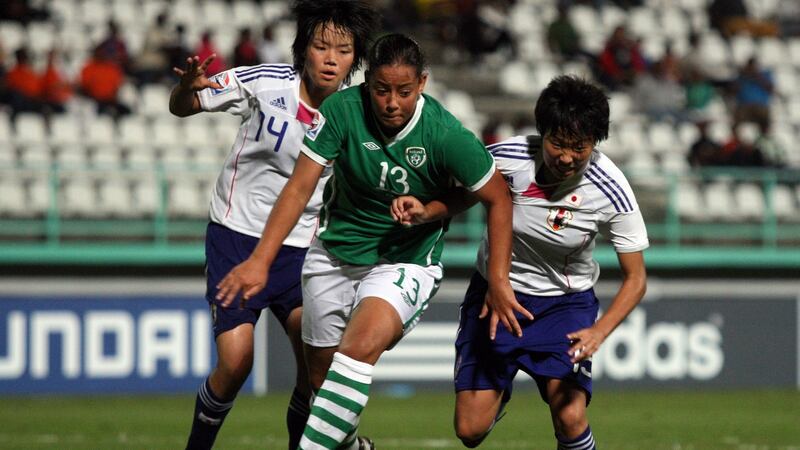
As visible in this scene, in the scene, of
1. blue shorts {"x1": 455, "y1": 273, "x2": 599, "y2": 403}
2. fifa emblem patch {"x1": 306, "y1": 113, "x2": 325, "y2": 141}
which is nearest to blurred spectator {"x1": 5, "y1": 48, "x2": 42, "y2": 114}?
blue shorts {"x1": 455, "y1": 273, "x2": 599, "y2": 403}

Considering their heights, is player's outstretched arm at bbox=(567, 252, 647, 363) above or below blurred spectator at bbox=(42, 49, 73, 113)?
below

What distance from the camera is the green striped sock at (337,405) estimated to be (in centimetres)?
546

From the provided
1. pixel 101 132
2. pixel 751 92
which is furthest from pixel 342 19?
pixel 751 92

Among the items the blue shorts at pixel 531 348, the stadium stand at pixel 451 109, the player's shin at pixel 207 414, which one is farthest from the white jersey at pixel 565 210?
the stadium stand at pixel 451 109

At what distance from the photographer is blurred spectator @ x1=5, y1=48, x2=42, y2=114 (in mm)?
14695

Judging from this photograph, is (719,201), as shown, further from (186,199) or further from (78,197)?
(78,197)

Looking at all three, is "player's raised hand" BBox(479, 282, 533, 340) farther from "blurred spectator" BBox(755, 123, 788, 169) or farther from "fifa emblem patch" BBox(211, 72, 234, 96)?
"blurred spectator" BBox(755, 123, 788, 169)

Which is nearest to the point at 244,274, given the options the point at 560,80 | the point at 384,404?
the point at 560,80

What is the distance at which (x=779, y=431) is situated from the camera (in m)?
9.77

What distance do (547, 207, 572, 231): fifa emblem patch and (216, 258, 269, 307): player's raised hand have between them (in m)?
1.48

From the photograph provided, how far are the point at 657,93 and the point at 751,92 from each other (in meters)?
1.36

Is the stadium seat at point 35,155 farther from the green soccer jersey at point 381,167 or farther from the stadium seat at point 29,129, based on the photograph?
the green soccer jersey at point 381,167

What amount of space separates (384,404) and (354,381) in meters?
6.60

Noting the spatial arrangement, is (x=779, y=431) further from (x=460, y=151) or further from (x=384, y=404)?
(x=460, y=151)
